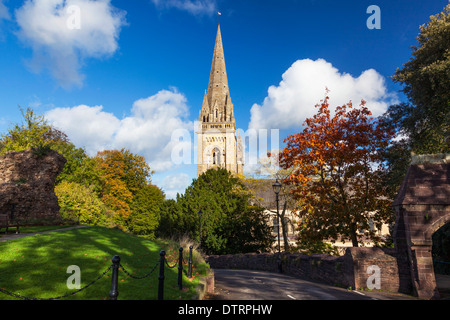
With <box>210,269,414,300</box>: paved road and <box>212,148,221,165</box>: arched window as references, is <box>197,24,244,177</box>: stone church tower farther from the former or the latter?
<box>210,269,414,300</box>: paved road

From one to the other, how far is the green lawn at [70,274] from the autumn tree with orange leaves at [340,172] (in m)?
7.47

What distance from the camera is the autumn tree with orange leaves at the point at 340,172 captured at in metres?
13.9

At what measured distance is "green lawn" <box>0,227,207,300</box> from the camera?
19.8 ft

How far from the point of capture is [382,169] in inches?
600

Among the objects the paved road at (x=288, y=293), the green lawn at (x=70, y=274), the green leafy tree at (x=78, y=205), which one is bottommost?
the paved road at (x=288, y=293)

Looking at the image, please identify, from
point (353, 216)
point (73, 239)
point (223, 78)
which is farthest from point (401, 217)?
point (223, 78)

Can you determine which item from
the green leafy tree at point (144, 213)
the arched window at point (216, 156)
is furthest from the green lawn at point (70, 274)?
the arched window at point (216, 156)

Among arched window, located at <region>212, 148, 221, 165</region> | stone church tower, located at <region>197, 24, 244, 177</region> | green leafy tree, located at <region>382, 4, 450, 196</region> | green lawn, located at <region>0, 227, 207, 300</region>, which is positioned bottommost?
green lawn, located at <region>0, 227, 207, 300</region>

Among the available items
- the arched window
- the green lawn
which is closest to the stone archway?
the green lawn

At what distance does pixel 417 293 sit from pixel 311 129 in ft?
31.9

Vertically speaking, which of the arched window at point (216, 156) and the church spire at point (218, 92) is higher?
the church spire at point (218, 92)

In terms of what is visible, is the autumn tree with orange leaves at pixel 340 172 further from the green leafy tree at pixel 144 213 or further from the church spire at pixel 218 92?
the church spire at pixel 218 92
